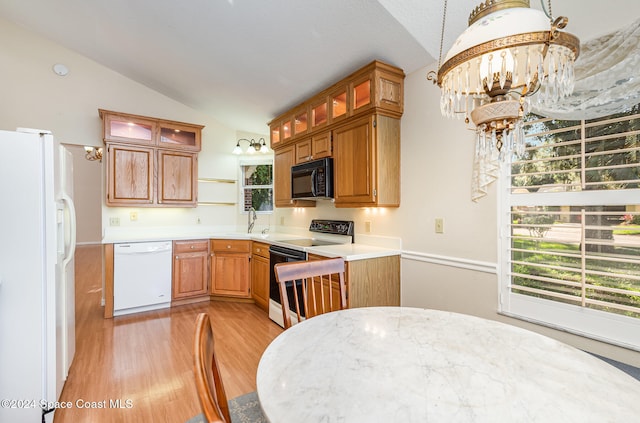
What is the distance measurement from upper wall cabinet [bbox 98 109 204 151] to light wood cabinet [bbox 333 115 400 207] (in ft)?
7.90

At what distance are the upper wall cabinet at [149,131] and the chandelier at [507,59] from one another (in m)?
3.74

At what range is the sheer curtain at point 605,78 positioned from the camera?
1.29m

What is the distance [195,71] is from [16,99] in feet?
7.21

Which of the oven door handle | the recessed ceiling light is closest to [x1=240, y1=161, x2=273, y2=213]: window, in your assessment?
the oven door handle

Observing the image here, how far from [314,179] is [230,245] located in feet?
5.10

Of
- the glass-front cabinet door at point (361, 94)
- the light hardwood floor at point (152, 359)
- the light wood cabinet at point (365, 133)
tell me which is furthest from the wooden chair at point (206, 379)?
the glass-front cabinet door at point (361, 94)

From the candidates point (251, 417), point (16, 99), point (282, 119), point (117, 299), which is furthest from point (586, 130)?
point (16, 99)

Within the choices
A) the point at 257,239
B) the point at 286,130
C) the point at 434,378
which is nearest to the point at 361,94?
the point at 286,130

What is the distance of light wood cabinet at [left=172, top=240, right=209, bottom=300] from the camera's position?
370 centimetres

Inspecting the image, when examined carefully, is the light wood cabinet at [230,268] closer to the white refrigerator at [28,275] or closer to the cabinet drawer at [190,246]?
the cabinet drawer at [190,246]

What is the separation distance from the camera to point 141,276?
3.48 metres

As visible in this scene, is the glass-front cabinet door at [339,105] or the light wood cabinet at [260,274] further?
the light wood cabinet at [260,274]

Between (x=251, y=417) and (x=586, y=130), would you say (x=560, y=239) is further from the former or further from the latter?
(x=251, y=417)

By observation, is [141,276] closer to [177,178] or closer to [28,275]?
[177,178]
